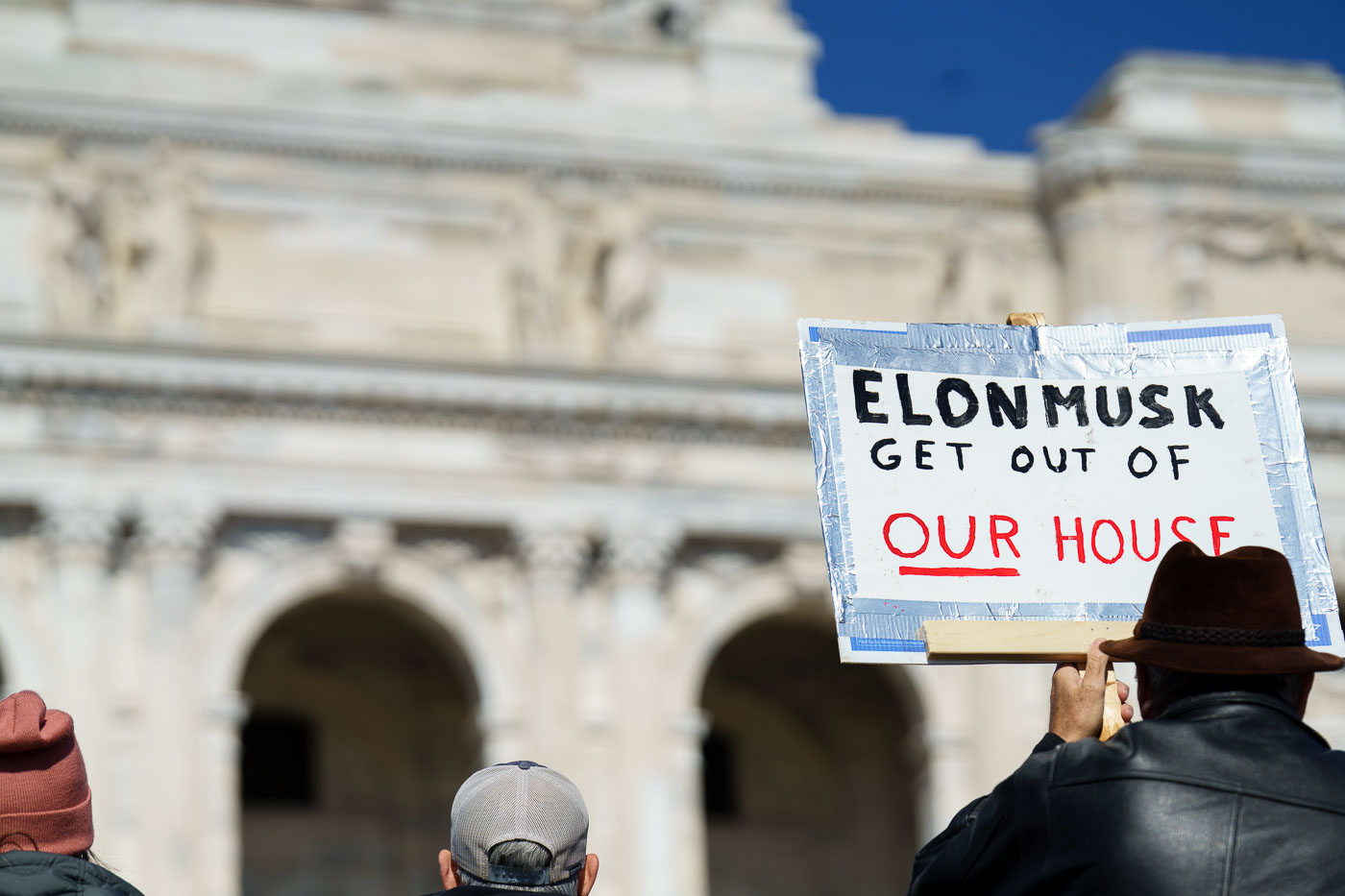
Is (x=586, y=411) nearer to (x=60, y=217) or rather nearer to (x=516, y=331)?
(x=516, y=331)

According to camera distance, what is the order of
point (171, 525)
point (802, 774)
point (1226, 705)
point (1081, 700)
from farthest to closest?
point (802, 774)
point (171, 525)
point (1081, 700)
point (1226, 705)

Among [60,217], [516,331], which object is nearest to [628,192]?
[516,331]

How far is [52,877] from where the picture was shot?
5.12 meters

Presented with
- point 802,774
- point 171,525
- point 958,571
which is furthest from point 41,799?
point 802,774

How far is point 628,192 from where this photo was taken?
25156mm

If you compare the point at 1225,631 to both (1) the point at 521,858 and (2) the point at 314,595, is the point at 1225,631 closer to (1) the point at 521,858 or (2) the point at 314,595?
(1) the point at 521,858

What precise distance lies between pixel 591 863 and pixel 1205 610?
151 cm

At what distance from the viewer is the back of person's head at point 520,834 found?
16.6 ft

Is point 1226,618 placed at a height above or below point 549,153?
below

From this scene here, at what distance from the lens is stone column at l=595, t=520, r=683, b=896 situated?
2262cm

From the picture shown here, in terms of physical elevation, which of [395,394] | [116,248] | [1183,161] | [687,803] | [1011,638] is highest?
[1183,161]

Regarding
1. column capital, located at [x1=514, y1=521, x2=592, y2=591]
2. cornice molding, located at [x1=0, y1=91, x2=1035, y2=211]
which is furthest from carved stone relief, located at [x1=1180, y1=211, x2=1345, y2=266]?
column capital, located at [x1=514, y1=521, x2=592, y2=591]

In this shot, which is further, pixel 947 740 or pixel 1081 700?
pixel 947 740

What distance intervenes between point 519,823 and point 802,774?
23.8m
